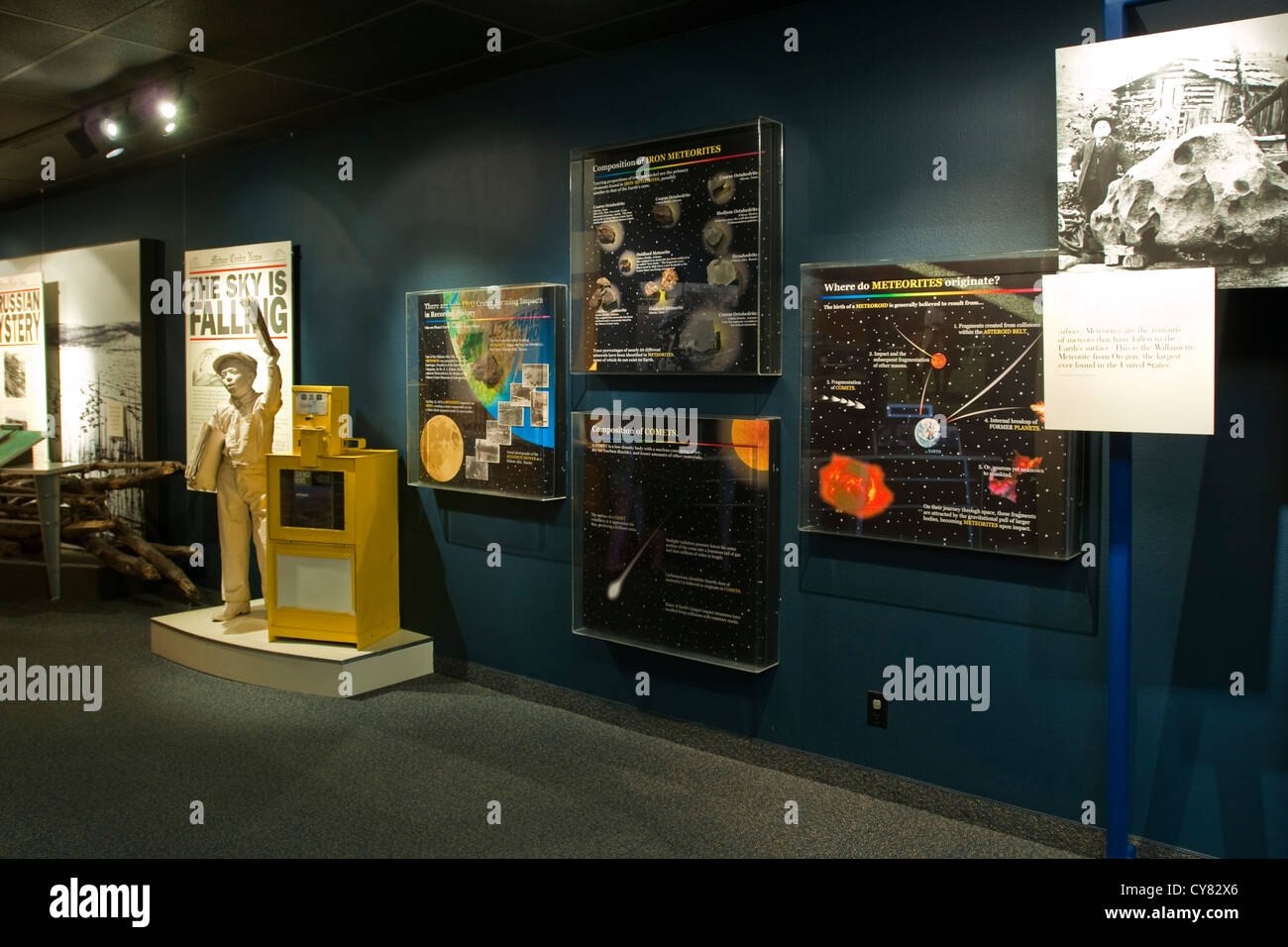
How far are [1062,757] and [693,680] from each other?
139 centimetres

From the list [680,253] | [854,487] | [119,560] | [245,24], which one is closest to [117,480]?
[119,560]

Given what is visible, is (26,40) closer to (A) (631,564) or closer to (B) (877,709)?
(A) (631,564)

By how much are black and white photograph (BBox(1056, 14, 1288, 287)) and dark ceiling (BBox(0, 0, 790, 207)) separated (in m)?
1.40

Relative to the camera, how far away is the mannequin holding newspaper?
16.4ft

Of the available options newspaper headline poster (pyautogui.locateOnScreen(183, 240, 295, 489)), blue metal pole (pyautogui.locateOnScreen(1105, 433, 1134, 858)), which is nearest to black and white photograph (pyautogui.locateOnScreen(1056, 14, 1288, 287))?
blue metal pole (pyautogui.locateOnScreen(1105, 433, 1134, 858))

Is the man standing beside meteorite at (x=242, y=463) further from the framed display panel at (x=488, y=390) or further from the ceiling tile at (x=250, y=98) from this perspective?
the ceiling tile at (x=250, y=98)

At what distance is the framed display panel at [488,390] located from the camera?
4.33 m

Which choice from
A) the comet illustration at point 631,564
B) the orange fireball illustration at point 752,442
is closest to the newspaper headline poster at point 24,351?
the comet illustration at point 631,564

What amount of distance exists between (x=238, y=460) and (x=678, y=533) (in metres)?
2.42

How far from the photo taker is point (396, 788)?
355 cm

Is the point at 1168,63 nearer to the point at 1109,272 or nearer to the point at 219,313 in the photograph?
the point at 1109,272

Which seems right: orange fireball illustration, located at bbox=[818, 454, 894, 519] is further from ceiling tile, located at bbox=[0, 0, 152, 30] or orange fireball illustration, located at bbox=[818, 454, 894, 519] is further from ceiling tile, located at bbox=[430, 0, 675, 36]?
ceiling tile, located at bbox=[0, 0, 152, 30]

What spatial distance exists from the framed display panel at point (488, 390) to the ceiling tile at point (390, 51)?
0.95 metres

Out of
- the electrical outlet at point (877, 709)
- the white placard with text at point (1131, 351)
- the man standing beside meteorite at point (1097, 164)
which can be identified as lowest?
the electrical outlet at point (877, 709)
